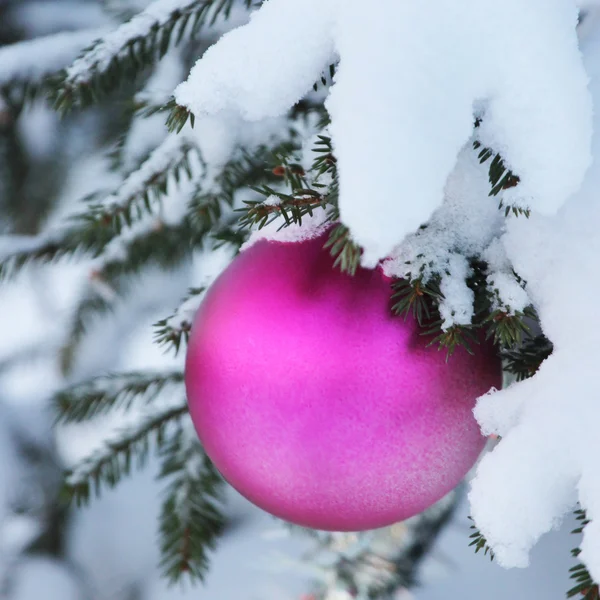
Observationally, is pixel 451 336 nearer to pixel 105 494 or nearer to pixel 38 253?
pixel 38 253

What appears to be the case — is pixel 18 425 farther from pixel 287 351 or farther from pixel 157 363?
pixel 287 351

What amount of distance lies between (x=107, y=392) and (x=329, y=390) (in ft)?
1.40

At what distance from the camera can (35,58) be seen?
67 cm

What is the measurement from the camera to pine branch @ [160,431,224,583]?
2.15ft

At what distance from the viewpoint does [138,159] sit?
62 centimetres

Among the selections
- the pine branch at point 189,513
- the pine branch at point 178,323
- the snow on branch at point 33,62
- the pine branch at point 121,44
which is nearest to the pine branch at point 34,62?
the snow on branch at point 33,62

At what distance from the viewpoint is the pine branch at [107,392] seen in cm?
73

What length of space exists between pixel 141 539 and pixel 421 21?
1125 mm

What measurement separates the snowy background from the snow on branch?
50mm

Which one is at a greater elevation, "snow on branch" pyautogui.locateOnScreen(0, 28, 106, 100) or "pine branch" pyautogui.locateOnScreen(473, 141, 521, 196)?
"pine branch" pyautogui.locateOnScreen(473, 141, 521, 196)

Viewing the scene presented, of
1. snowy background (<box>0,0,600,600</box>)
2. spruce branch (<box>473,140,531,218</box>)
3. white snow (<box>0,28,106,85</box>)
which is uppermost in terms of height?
spruce branch (<box>473,140,531,218</box>)

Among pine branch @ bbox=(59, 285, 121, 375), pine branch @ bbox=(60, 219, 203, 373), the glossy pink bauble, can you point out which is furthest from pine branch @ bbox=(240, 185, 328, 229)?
pine branch @ bbox=(59, 285, 121, 375)

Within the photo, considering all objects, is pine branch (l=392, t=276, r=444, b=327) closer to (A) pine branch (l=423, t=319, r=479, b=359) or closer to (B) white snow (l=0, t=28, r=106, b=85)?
(A) pine branch (l=423, t=319, r=479, b=359)

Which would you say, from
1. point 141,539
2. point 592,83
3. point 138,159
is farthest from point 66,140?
point 592,83
